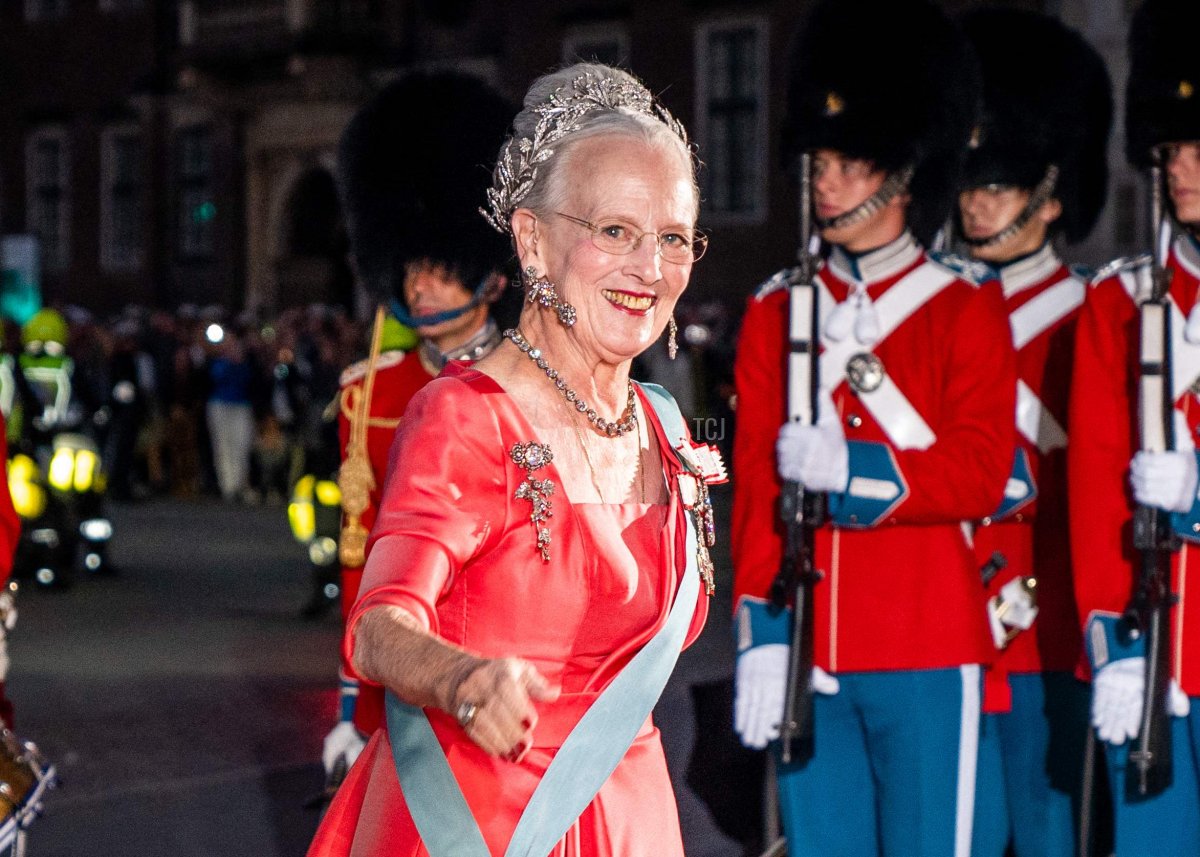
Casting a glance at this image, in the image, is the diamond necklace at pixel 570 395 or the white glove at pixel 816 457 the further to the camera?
the white glove at pixel 816 457

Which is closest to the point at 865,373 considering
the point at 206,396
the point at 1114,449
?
the point at 1114,449

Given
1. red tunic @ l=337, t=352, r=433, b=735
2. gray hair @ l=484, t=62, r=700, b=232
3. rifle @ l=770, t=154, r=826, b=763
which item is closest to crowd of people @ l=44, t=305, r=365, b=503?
red tunic @ l=337, t=352, r=433, b=735

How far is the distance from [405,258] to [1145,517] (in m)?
2.13

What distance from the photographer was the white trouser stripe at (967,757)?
4188 mm

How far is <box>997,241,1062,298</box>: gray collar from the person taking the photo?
17.2 feet

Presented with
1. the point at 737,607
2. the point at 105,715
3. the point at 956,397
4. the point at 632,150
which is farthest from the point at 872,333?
the point at 105,715

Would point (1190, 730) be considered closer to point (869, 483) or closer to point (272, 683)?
point (869, 483)

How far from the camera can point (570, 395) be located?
2672mm

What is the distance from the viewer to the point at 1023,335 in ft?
16.9

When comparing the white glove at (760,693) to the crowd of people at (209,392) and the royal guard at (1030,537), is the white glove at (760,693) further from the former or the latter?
the crowd of people at (209,392)

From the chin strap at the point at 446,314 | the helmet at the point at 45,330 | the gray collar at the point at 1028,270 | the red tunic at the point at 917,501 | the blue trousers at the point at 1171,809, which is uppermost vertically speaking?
the gray collar at the point at 1028,270

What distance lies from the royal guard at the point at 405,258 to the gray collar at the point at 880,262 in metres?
0.80

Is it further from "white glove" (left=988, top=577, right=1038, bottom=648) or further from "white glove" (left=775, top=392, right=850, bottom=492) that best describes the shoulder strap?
"white glove" (left=988, top=577, right=1038, bottom=648)

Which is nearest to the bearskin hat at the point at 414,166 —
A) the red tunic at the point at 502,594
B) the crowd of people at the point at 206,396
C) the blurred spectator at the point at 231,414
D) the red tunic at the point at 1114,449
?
the red tunic at the point at 1114,449
